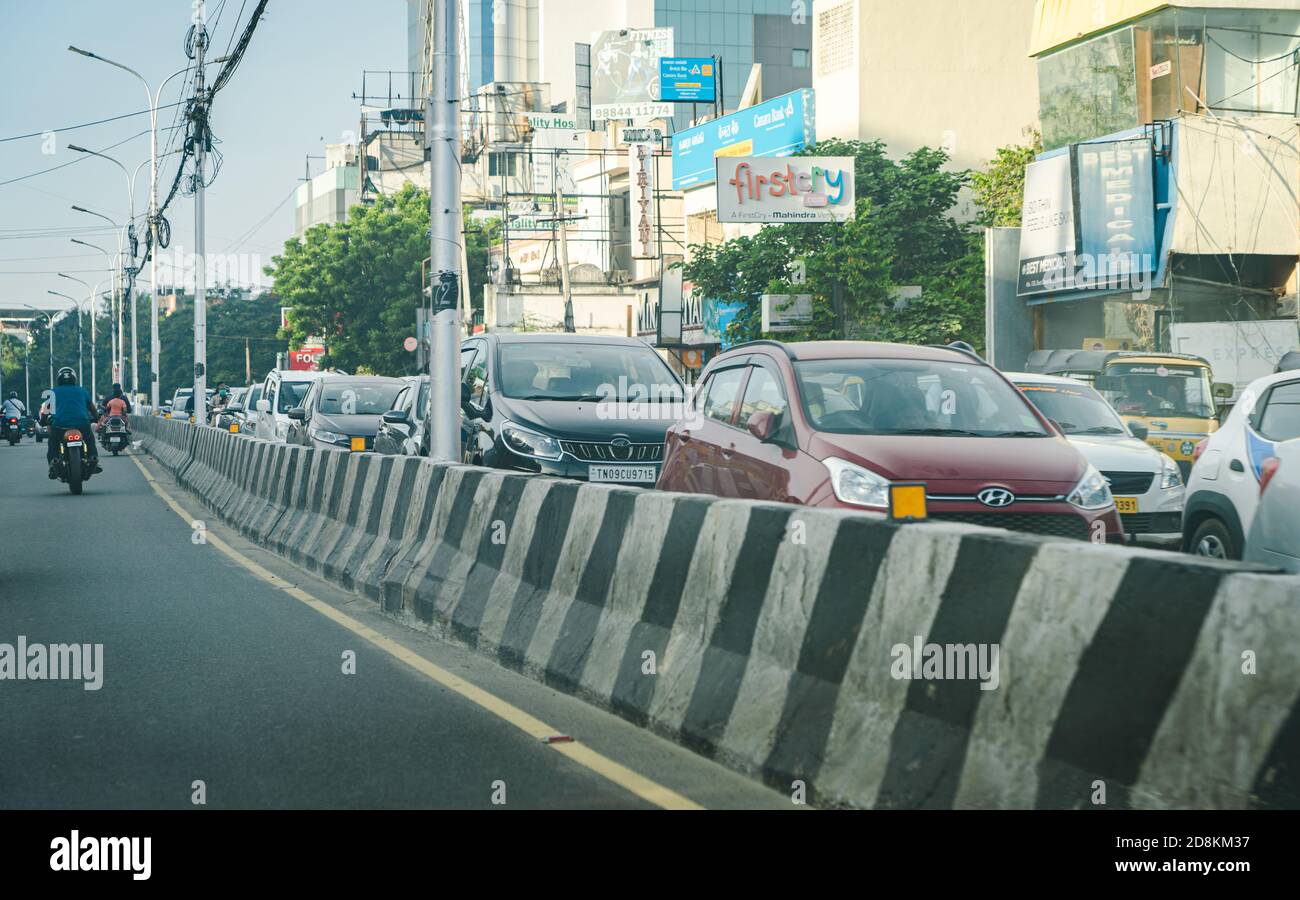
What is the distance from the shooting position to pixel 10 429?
52.8 meters

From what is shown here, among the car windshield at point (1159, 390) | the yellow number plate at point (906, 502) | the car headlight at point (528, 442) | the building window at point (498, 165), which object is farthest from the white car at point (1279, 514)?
the building window at point (498, 165)

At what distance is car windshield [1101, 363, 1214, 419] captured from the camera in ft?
65.6

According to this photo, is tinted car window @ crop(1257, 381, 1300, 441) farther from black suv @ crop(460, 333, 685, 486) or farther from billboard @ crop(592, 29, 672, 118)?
billboard @ crop(592, 29, 672, 118)

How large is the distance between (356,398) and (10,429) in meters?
33.0

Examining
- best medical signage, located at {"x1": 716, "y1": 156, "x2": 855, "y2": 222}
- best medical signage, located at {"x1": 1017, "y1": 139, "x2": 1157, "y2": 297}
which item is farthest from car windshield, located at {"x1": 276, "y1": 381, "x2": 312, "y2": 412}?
best medical signage, located at {"x1": 1017, "y1": 139, "x2": 1157, "y2": 297}

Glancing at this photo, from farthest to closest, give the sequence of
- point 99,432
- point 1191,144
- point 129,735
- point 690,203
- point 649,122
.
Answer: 1. point 649,122
2. point 690,203
3. point 99,432
4. point 1191,144
5. point 129,735

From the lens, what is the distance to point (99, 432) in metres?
40.5

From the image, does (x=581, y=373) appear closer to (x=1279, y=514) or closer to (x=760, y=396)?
(x=760, y=396)

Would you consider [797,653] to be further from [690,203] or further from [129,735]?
[690,203]

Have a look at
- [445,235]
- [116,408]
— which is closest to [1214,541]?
[445,235]

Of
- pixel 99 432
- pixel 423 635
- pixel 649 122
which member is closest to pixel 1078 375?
pixel 423 635

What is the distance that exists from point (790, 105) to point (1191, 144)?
59.1 ft

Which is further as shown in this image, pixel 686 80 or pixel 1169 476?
pixel 686 80
